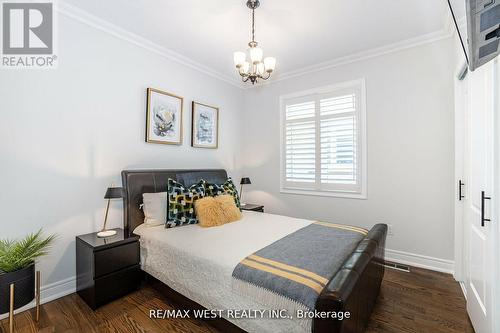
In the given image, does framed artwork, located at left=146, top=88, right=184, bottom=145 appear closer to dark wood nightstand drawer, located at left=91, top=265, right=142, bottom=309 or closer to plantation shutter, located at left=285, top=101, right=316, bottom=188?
dark wood nightstand drawer, located at left=91, top=265, right=142, bottom=309

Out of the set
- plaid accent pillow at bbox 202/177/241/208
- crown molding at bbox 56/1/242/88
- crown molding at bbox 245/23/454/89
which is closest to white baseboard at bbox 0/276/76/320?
plaid accent pillow at bbox 202/177/241/208

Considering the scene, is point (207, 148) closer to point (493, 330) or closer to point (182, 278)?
point (182, 278)

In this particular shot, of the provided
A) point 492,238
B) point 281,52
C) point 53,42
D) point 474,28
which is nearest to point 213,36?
point 281,52

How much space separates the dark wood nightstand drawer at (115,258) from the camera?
206 cm

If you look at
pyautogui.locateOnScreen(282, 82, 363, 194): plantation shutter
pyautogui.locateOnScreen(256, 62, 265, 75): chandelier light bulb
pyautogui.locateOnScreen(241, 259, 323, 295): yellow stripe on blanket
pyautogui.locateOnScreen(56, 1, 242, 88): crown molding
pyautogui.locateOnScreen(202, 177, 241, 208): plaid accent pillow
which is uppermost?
pyautogui.locateOnScreen(56, 1, 242, 88): crown molding

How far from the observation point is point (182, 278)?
1.92 metres

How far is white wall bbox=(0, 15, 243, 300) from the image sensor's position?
6.70 ft

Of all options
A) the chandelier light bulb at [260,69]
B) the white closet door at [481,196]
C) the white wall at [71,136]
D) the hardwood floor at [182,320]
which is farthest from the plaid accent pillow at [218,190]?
the white closet door at [481,196]

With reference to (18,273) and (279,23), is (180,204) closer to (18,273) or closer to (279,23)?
(18,273)

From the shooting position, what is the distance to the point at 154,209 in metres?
2.59

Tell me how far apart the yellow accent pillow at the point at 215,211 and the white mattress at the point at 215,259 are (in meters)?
0.10

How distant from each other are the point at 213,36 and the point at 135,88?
1.16 meters

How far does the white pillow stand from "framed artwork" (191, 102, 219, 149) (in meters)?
1.19

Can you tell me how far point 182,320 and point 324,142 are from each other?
2.91 meters
